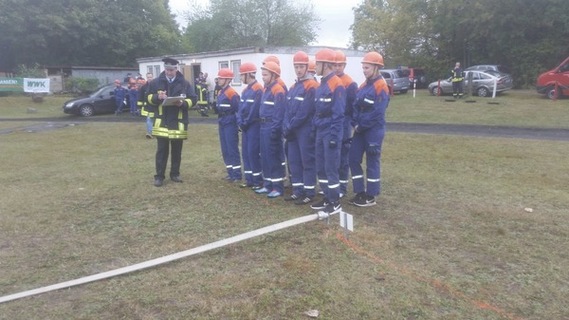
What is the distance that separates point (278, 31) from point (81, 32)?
59.9 feet

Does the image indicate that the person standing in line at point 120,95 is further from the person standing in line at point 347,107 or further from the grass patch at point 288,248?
the person standing in line at point 347,107

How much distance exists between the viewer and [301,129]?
6.20 meters

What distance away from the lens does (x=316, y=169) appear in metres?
6.20

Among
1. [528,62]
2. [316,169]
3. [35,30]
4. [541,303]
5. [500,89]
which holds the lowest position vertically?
[541,303]

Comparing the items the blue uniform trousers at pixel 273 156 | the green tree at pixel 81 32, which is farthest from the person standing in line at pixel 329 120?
the green tree at pixel 81 32

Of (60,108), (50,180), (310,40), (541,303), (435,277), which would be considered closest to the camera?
(541,303)

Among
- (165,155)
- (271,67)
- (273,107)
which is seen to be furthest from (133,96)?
(273,107)

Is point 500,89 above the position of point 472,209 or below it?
above

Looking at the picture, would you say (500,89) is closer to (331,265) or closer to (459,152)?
(459,152)

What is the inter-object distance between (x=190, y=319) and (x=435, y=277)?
7.19 feet

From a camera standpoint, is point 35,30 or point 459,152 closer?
point 459,152

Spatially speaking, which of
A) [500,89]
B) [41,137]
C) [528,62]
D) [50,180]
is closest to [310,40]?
[528,62]

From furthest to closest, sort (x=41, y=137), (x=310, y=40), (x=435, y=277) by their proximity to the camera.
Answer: (x=310, y=40)
(x=41, y=137)
(x=435, y=277)

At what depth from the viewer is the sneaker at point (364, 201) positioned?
6.51 metres
